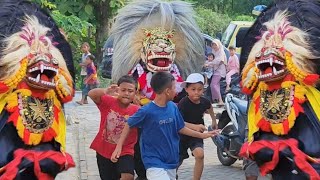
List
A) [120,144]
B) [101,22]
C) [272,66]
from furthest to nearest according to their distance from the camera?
[101,22] → [120,144] → [272,66]

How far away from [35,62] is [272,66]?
5.55ft

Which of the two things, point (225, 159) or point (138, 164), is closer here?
point (138, 164)

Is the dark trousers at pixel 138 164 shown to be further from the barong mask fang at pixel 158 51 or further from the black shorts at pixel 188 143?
the barong mask fang at pixel 158 51

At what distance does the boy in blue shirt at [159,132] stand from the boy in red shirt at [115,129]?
47cm

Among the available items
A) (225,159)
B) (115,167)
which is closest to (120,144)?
(115,167)

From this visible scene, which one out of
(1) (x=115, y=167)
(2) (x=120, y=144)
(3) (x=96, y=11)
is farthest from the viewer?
(3) (x=96, y=11)

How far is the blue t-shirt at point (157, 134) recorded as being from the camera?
6.55 metres

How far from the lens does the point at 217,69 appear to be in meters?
16.0

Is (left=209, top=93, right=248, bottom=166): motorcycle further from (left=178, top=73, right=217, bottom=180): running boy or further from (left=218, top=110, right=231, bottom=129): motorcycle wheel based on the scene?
(left=178, top=73, right=217, bottom=180): running boy

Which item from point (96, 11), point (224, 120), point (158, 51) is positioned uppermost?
point (158, 51)

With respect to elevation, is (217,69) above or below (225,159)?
below

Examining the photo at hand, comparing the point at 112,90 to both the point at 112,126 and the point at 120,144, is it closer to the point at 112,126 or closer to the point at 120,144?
the point at 112,126

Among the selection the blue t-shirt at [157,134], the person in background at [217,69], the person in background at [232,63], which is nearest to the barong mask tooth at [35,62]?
the blue t-shirt at [157,134]

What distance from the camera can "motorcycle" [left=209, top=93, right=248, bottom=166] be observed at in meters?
8.73
